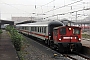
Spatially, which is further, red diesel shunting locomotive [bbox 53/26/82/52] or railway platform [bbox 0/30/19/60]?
red diesel shunting locomotive [bbox 53/26/82/52]

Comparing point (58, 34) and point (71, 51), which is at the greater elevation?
point (58, 34)

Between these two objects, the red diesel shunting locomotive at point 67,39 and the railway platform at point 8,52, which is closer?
the railway platform at point 8,52

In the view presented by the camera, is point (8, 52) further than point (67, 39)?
No

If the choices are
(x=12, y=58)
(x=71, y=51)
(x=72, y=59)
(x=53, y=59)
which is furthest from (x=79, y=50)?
(x=12, y=58)

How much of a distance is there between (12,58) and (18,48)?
705 cm

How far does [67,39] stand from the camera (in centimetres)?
1642

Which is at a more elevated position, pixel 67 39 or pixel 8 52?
pixel 67 39

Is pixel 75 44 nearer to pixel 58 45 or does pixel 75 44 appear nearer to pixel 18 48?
pixel 58 45

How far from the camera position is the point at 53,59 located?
13.2 metres

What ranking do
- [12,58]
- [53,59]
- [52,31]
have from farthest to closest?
[52,31]
[53,59]
[12,58]

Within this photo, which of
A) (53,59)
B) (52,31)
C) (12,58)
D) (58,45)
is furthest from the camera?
(52,31)

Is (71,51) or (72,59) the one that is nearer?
(72,59)

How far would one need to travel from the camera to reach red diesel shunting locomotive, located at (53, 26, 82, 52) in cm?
1631

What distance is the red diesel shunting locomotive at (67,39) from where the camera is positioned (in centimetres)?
1631
